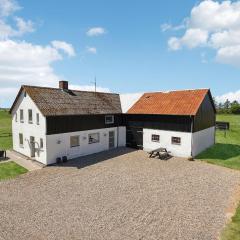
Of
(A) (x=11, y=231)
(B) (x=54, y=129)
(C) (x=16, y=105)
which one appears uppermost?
(C) (x=16, y=105)

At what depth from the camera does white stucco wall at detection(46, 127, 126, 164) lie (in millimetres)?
22203

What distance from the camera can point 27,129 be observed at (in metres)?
24.7

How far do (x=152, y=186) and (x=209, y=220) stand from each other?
5.34 m

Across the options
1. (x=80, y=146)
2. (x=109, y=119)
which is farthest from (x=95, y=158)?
(x=109, y=119)

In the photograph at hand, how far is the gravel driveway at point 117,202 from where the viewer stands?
36.7 feet

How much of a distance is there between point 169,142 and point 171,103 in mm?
4837

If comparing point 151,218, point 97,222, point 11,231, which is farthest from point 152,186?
point 11,231

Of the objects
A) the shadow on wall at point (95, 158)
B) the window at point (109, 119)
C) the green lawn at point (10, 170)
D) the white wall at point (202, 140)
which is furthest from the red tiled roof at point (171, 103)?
the green lawn at point (10, 170)

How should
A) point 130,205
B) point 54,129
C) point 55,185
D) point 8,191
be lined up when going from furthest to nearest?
point 54,129
point 55,185
point 8,191
point 130,205

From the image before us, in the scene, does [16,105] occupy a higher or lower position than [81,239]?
higher

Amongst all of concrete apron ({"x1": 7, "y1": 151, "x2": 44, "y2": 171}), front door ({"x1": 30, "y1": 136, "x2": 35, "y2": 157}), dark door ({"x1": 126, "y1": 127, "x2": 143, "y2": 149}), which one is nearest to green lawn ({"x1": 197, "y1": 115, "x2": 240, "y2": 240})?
dark door ({"x1": 126, "y1": 127, "x2": 143, "y2": 149})

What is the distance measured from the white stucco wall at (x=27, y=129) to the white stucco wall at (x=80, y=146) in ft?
2.48

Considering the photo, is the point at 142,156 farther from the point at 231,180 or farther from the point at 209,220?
the point at 209,220

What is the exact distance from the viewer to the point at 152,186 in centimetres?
1686
